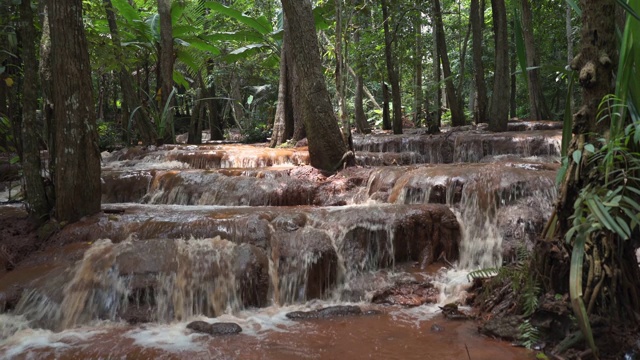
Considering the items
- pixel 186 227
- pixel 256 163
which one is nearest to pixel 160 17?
pixel 256 163

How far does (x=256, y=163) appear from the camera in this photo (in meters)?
10.3

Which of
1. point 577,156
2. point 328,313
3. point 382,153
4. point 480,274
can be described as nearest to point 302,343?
point 328,313

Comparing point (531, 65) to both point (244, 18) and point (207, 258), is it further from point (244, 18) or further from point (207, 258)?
point (207, 258)

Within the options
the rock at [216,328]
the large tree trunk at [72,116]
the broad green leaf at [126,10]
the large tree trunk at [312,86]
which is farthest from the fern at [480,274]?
the broad green leaf at [126,10]

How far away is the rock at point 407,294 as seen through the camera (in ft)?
16.2

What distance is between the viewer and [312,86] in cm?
867

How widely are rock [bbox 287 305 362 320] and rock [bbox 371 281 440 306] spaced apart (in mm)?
456

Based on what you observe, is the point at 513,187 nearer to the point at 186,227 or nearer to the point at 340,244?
the point at 340,244

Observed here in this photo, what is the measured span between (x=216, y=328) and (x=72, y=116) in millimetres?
3296

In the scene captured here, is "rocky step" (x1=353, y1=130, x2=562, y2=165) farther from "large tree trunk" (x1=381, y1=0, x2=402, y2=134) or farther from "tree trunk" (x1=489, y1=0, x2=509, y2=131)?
"large tree trunk" (x1=381, y1=0, x2=402, y2=134)

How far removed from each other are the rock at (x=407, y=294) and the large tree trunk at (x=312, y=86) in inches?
151

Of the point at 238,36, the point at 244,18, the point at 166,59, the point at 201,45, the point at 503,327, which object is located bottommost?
the point at 503,327

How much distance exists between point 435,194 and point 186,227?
11.2 ft

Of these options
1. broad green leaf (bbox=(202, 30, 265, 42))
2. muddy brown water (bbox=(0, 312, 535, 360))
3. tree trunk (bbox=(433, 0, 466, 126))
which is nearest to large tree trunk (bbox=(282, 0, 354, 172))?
muddy brown water (bbox=(0, 312, 535, 360))
